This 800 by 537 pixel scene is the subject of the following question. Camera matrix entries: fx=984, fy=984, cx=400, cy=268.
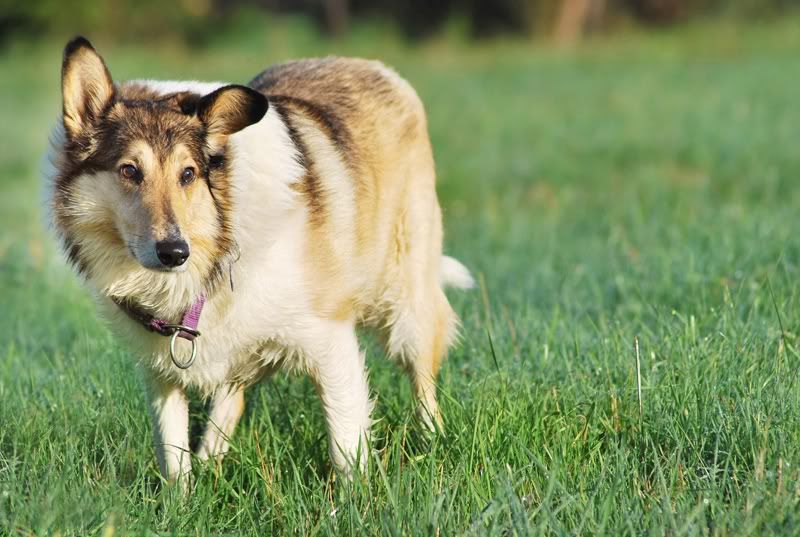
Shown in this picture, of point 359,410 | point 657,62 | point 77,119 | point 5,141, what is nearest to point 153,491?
point 359,410

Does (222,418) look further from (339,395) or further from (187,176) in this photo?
(187,176)

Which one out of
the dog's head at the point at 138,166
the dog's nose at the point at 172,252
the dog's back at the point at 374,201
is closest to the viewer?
the dog's nose at the point at 172,252

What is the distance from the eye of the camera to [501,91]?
57.3 feet

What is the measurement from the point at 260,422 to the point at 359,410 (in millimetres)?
492

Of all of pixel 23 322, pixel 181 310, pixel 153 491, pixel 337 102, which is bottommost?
pixel 23 322

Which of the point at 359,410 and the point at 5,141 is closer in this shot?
the point at 359,410

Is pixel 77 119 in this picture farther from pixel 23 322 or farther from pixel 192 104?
pixel 23 322

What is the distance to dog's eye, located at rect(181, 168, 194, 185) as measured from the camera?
3.26 metres

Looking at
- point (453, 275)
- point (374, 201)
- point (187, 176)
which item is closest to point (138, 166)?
point (187, 176)

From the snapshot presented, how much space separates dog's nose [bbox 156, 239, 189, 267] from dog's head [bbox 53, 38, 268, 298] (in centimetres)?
5

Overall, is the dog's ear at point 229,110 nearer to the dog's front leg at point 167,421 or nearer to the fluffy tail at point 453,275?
the dog's front leg at point 167,421

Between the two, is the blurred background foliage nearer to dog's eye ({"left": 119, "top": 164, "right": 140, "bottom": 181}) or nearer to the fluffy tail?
the fluffy tail

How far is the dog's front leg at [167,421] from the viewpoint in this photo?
12.0 feet

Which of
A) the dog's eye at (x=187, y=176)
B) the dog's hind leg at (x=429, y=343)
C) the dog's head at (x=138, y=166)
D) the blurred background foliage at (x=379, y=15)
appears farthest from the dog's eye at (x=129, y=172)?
the blurred background foliage at (x=379, y=15)
